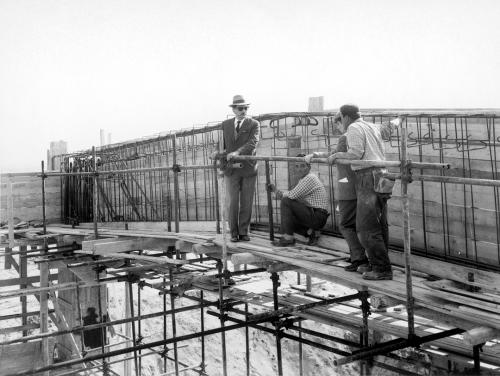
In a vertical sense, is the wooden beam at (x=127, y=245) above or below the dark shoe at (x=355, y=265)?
above

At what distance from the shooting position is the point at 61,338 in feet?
48.6

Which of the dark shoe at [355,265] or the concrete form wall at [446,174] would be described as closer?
the dark shoe at [355,265]

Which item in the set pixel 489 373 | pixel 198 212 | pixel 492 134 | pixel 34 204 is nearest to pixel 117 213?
pixel 34 204

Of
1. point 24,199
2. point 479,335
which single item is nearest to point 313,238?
point 479,335

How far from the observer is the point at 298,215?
289 inches

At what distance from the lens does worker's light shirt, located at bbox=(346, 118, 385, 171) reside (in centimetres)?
548

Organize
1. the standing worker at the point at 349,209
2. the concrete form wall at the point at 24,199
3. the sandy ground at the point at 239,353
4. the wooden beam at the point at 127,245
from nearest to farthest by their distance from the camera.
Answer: the standing worker at the point at 349,209
the wooden beam at the point at 127,245
the concrete form wall at the point at 24,199
the sandy ground at the point at 239,353

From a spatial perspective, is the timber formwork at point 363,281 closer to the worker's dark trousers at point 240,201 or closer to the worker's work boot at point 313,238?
the worker's work boot at point 313,238

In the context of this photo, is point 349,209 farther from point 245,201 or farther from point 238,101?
point 238,101

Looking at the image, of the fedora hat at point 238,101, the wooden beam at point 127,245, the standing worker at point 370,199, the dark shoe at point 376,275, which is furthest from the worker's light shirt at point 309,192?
the wooden beam at point 127,245

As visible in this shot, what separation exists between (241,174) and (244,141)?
0.47 metres

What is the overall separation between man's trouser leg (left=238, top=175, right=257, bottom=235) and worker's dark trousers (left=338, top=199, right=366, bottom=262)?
1.81 meters

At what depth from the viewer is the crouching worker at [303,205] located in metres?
7.18

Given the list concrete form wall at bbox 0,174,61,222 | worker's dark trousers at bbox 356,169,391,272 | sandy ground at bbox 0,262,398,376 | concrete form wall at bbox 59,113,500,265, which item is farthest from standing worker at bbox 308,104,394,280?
sandy ground at bbox 0,262,398,376
